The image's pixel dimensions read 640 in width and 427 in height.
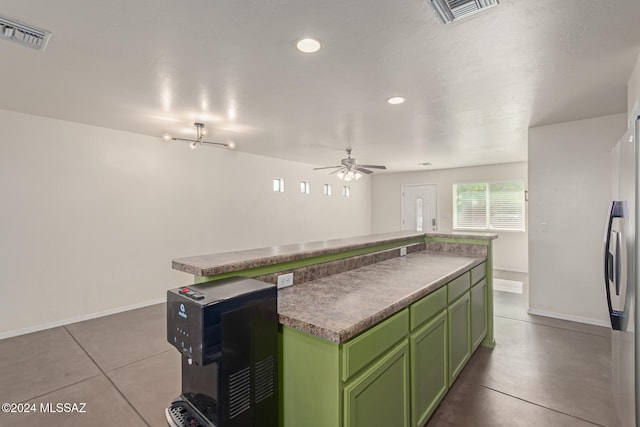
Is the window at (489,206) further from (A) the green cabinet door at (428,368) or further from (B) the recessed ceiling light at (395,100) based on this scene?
(A) the green cabinet door at (428,368)

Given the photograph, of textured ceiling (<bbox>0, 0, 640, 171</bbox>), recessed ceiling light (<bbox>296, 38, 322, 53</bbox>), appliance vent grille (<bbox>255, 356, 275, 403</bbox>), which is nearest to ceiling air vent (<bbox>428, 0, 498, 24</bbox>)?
textured ceiling (<bbox>0, 0, 640, 171</bbox>)

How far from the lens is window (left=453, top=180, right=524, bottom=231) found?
693 cm

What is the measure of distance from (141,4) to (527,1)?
6.97ft

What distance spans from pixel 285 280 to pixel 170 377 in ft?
5.36

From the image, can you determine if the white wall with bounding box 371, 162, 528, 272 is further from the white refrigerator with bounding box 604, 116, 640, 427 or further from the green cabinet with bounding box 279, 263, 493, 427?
the green cabinet with bounding box 279, 263, 493, 427

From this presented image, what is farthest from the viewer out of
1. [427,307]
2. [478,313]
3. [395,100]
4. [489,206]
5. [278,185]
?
[489,206]

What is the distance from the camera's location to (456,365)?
2367mm

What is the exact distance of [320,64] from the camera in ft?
7.67

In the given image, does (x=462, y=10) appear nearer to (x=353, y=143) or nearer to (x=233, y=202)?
(x=353, y=143)

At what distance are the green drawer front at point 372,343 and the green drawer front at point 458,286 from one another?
0.76 m

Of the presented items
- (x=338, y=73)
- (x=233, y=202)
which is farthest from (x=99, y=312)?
(x=338, y=73)

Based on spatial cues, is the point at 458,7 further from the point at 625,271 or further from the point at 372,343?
the point at 372,343

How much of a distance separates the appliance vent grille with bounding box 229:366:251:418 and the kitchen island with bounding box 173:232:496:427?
0.22 m

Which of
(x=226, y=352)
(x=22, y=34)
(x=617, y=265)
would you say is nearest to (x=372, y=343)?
(x=226, y=352)
